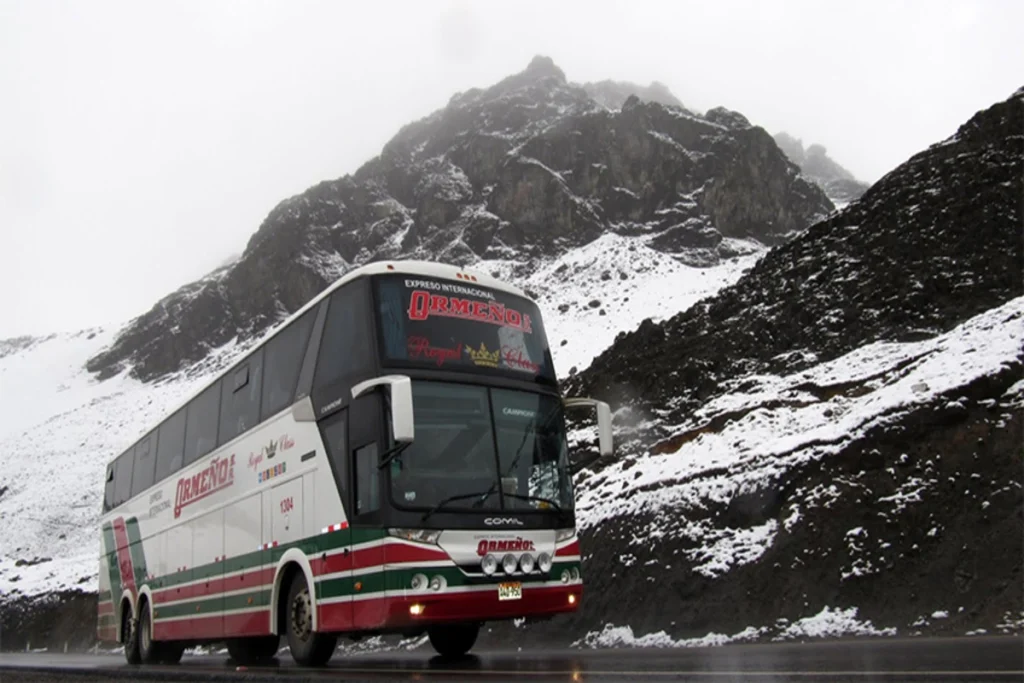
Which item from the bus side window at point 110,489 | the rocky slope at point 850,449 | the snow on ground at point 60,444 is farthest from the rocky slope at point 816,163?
the bus side window at point 110,489

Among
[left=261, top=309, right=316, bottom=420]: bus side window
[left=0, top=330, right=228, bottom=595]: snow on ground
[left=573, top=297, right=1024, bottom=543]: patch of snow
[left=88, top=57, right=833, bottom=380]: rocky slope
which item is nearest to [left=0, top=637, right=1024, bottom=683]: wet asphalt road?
[left=261, top=309, right=316, bottom=420]: bus side window

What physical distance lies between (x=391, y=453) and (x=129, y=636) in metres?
12.9

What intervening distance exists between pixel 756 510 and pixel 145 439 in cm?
1380

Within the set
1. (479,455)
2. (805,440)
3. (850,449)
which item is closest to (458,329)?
(479,455)

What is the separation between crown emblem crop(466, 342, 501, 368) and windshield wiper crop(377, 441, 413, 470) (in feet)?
5.75

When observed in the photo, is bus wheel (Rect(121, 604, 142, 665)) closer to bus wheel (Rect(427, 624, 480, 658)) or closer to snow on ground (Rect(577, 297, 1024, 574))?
bus wheel (Rect(427, 624, 480, 658))

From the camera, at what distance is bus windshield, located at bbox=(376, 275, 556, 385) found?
1036 centimetres

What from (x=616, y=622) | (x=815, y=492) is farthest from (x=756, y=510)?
(x=616, y=622)

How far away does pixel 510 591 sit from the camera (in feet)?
32.3

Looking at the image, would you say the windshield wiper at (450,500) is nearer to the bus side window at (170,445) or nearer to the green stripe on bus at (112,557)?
the bus side window at (170,445)

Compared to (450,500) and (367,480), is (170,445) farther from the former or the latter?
(450,500)

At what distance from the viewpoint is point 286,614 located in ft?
38.6

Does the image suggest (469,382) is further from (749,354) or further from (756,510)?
(749,354)

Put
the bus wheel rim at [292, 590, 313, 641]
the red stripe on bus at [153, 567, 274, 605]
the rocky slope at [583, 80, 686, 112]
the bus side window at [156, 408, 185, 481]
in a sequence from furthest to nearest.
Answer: the rocky slope at [583, 80, 686, 112]
the bus side window at [156, 408, 185, 481]
the red stripe on bus at [153, 567, 274, 605]
the bus wheel rim at [292, 590, 313, 641]
